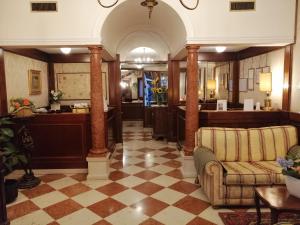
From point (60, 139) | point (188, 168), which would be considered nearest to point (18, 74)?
point (60, 139)

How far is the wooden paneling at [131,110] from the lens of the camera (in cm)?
1101

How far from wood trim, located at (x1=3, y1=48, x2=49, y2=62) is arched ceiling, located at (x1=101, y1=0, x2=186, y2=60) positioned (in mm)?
1738

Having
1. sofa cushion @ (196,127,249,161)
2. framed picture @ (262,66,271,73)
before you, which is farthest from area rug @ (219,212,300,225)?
framed picture @ (262,66,271,73)

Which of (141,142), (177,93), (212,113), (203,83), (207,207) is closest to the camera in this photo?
(207,207)

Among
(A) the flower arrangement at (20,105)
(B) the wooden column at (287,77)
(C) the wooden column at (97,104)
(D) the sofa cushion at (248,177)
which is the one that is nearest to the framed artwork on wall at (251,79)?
(B) the wooden column at (287,77)

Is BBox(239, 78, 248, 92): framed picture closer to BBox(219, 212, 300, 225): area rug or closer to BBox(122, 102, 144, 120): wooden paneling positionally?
Result: BBox(219, 212, 300, 225): area rug

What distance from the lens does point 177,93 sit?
6508 mm

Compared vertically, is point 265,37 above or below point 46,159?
above

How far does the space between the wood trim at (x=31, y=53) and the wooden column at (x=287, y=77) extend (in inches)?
197

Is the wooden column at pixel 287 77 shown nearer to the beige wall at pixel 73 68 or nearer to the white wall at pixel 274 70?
the white wall at pixel 274 70

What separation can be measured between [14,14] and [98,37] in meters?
1.39

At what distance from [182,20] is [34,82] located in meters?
3.73

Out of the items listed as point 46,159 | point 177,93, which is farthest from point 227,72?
point 46,159

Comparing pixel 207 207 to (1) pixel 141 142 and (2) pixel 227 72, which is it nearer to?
(1) pixel 141 142
